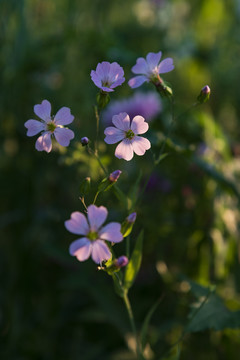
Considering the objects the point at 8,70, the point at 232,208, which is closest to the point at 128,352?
the point at 232,208

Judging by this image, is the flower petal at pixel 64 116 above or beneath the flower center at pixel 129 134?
above

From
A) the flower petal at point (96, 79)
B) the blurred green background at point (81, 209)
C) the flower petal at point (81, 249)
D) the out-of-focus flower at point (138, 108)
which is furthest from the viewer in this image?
the out-of-focus flower at point (138, 108)

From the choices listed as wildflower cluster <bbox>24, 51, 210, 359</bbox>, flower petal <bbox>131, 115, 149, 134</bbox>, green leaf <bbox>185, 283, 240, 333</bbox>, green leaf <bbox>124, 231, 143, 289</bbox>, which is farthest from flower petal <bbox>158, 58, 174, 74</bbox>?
green leaf <bbox>185, 283, 240, 333</bbox>

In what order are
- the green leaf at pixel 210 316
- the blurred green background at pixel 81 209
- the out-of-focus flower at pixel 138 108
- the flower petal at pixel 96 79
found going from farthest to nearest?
the out-of-focus flower at pixel 138 108 < the blurred green background at pixel 81 209 < the green leaf at pixel 210 316 < the flower petal at pixel 96 79

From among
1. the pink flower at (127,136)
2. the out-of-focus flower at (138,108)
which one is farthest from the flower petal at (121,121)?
the out-of-focus flower at (138,108)

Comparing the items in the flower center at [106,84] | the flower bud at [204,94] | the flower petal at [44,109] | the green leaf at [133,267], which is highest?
the flower center at [106,84]

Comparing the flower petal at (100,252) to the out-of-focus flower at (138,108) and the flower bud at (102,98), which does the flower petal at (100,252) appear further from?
the out-of-focus flower at (138,108)

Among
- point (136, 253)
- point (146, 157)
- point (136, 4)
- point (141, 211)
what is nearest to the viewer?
point (136, 253)

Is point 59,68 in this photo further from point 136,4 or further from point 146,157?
point 136,4
